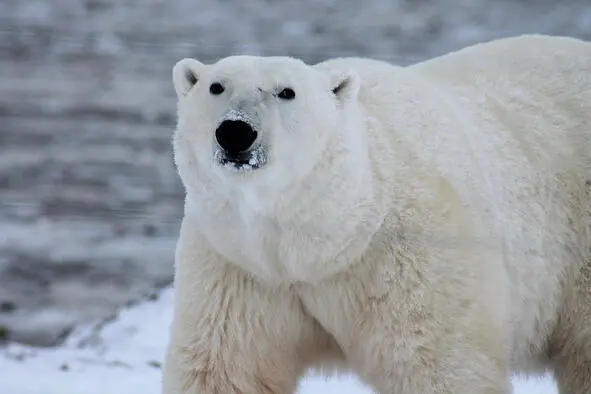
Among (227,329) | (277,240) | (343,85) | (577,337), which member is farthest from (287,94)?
(577,337)

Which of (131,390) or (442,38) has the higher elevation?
(442,38)

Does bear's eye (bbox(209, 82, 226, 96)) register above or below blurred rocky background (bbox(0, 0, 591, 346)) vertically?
below

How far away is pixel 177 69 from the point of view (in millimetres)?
2303

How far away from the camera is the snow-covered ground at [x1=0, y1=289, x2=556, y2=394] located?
3.52 metres

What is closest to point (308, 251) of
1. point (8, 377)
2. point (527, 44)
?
point (527, 44)

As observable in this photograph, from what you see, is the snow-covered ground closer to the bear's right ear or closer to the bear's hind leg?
the bear's hind leg

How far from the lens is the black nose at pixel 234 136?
200 cm

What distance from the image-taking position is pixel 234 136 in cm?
200

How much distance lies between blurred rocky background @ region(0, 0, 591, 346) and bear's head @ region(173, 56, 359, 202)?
0.76m

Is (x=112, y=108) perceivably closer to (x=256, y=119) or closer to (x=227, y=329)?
A: (x=227, y=329)

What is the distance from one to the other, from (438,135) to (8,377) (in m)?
1.96

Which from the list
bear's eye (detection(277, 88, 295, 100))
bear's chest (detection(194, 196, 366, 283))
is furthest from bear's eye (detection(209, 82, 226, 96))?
bear's chest (detection(194, 196, 366, 283))

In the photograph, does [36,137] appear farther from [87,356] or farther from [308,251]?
[308,251]

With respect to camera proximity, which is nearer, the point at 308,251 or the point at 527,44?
the point at 308,251
